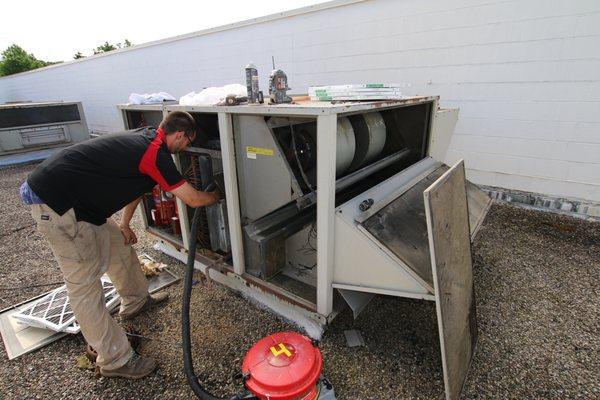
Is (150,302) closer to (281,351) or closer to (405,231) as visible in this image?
(281,351)

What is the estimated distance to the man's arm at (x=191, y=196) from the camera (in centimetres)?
178

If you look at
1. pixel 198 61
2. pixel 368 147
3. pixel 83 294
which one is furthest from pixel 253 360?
pixel 198 61

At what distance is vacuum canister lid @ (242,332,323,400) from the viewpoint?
4.06 ft

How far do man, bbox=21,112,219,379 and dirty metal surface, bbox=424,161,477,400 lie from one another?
4.29 feet

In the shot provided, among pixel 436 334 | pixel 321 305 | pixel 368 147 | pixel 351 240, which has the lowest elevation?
pixel 436 334

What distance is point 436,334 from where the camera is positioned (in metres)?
2.10

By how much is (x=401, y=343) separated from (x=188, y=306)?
4.47ft

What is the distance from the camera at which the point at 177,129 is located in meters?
1.86

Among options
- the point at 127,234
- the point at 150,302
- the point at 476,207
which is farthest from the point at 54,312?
the point at 476,207

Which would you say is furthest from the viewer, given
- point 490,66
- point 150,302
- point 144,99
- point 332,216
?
point 490,66

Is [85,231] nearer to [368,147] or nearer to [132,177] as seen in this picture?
[132,177]

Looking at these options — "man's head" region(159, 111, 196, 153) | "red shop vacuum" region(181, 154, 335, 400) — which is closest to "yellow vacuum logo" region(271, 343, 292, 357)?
"red shop vacuum" region(181, 154, 335, 400)

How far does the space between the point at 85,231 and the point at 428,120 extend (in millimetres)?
2706

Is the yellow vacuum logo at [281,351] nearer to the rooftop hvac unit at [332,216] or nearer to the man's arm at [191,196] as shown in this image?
the rooftop hvac unit at [332,216]
